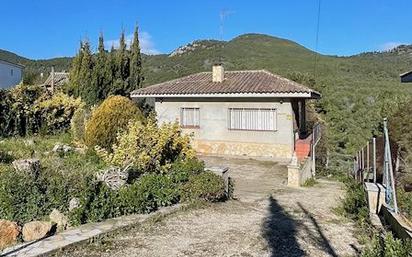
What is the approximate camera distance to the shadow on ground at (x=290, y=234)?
21.9 ft

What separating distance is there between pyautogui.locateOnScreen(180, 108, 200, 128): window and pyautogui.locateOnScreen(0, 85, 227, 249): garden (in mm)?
7586

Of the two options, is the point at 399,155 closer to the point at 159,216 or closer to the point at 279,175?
the point at 279,175

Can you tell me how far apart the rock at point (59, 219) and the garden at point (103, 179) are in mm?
17

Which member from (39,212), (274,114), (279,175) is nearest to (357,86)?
(274,114)

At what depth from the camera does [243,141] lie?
22016 millimetres

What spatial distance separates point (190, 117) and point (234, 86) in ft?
10.0

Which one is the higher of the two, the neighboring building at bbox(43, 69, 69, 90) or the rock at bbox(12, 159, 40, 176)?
the neighboring building at bbox(43, 69, 69, 90)

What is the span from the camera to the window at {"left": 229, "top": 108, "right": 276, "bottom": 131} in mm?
21375

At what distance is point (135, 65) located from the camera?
93.7 feet

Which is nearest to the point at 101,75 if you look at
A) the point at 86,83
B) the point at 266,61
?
the point at 86,83

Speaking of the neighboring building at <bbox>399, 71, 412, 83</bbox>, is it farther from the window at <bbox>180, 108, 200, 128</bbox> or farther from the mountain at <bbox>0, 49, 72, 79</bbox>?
the mountain at <bbox>0, 49, 72, 79</bbox>

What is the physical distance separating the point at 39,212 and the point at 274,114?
604 inches

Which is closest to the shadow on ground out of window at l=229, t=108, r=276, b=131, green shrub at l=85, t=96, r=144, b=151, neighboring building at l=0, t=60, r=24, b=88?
green shrub at l=85, t=96, r=144, b=151

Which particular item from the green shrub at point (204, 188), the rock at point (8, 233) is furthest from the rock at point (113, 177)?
the rock at point (8, 233)
